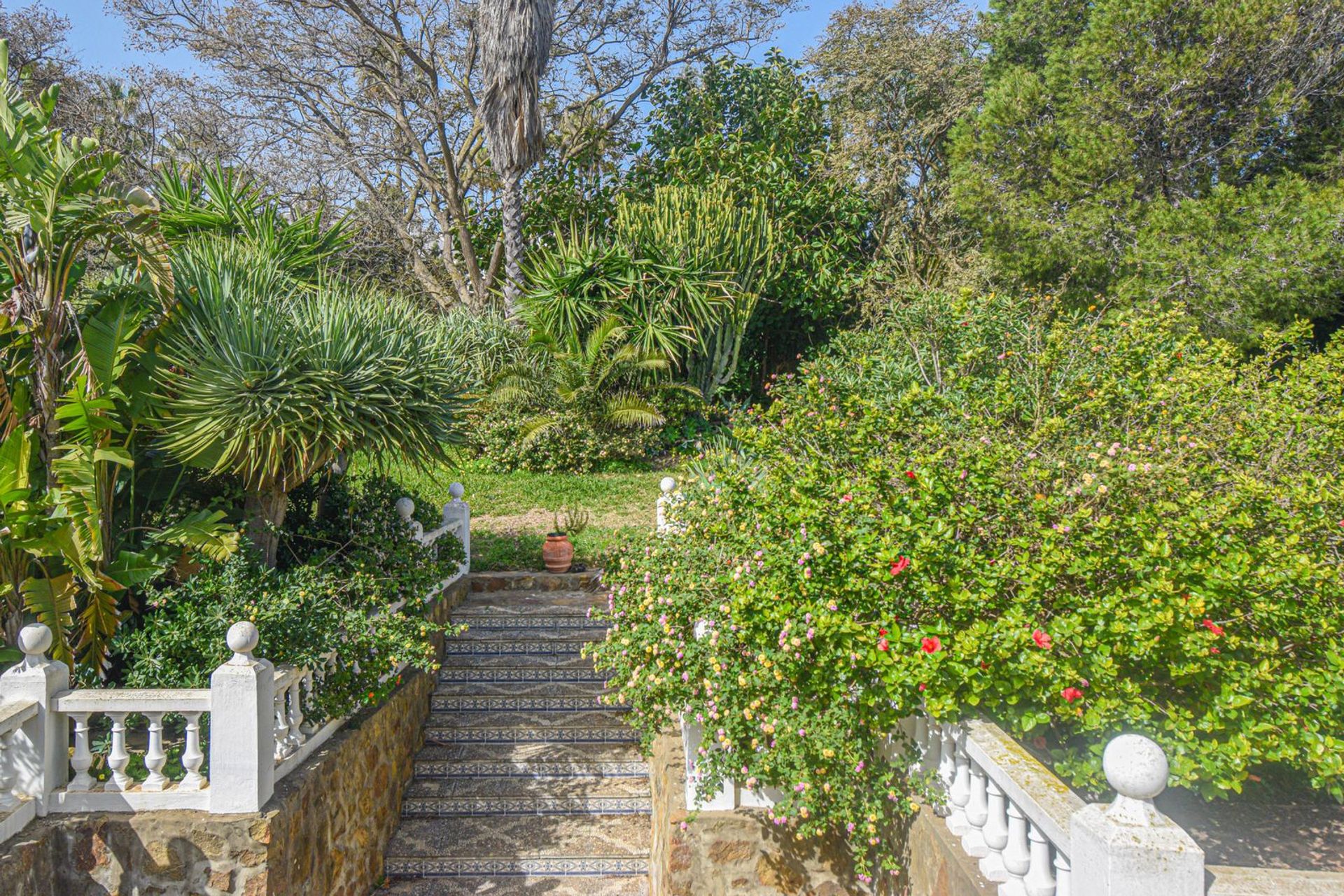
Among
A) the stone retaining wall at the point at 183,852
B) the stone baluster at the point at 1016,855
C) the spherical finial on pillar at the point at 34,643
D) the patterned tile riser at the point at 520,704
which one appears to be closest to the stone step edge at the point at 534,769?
the patterned tile riser at the point at 520,704

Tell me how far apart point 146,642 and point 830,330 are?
1317cm

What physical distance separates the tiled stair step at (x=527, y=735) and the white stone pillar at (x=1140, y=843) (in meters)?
5.05

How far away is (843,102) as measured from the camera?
17859mm

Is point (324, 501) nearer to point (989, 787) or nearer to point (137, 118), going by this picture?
point (989, 787)

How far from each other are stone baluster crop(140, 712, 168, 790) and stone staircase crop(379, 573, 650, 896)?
2.04 meters

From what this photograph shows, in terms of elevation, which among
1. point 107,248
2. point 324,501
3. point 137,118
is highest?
point 137,118

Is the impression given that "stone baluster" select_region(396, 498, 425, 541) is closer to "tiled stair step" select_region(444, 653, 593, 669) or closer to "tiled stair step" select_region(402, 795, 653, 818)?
"tiled stair step" select_region(444, 653, 593, 669)

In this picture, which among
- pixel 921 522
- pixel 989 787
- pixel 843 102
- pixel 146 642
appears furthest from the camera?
pixel 843 102

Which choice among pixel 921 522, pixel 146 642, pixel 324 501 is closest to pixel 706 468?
pixel 324 501

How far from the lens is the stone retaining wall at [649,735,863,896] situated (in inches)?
179

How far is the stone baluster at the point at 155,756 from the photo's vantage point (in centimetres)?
441

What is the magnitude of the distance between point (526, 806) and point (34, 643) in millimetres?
3488

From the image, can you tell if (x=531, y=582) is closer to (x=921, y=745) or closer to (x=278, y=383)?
(x=278, y=383)

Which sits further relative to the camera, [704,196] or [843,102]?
[843,102]
